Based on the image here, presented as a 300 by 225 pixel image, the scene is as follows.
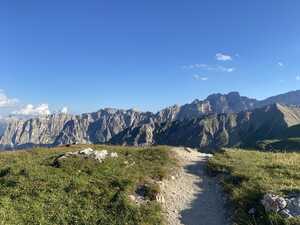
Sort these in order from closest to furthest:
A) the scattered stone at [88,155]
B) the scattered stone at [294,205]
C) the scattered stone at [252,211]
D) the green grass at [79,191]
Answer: the scattered stone at [294,205]
the scattered stone at [252,211]
the green grass at [79,191]
the scattered stone at [88,155]

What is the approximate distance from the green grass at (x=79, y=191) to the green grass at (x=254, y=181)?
4.65 metres

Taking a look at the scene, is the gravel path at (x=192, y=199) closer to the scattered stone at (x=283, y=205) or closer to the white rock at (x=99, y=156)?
the scattered stone at (x=283, y=205)

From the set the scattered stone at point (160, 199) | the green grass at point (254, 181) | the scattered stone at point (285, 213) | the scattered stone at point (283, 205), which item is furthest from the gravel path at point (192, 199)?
the scattered stone at point (285, 213)

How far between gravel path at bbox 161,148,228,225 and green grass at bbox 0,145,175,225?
973 millimetres

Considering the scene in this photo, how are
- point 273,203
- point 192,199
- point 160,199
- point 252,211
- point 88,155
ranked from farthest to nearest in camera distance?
point 88,155 < point 192,199 < point 160,199 < point 252,211 < point 273,203

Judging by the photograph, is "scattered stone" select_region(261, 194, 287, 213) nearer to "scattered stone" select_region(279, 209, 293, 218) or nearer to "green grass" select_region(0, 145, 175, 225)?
"scattered stone" select_region(279, 209, 293, 218)

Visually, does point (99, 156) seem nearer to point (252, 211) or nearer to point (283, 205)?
point (252, 211)

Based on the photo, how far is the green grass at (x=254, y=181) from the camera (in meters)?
18.1

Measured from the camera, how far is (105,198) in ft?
68.6

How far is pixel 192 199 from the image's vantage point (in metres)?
22.1

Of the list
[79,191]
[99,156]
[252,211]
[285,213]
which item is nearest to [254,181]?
[252,211]

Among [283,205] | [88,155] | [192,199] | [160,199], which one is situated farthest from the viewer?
[88,155]

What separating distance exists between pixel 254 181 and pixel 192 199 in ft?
14.7

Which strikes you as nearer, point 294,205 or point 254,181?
point 294,205
